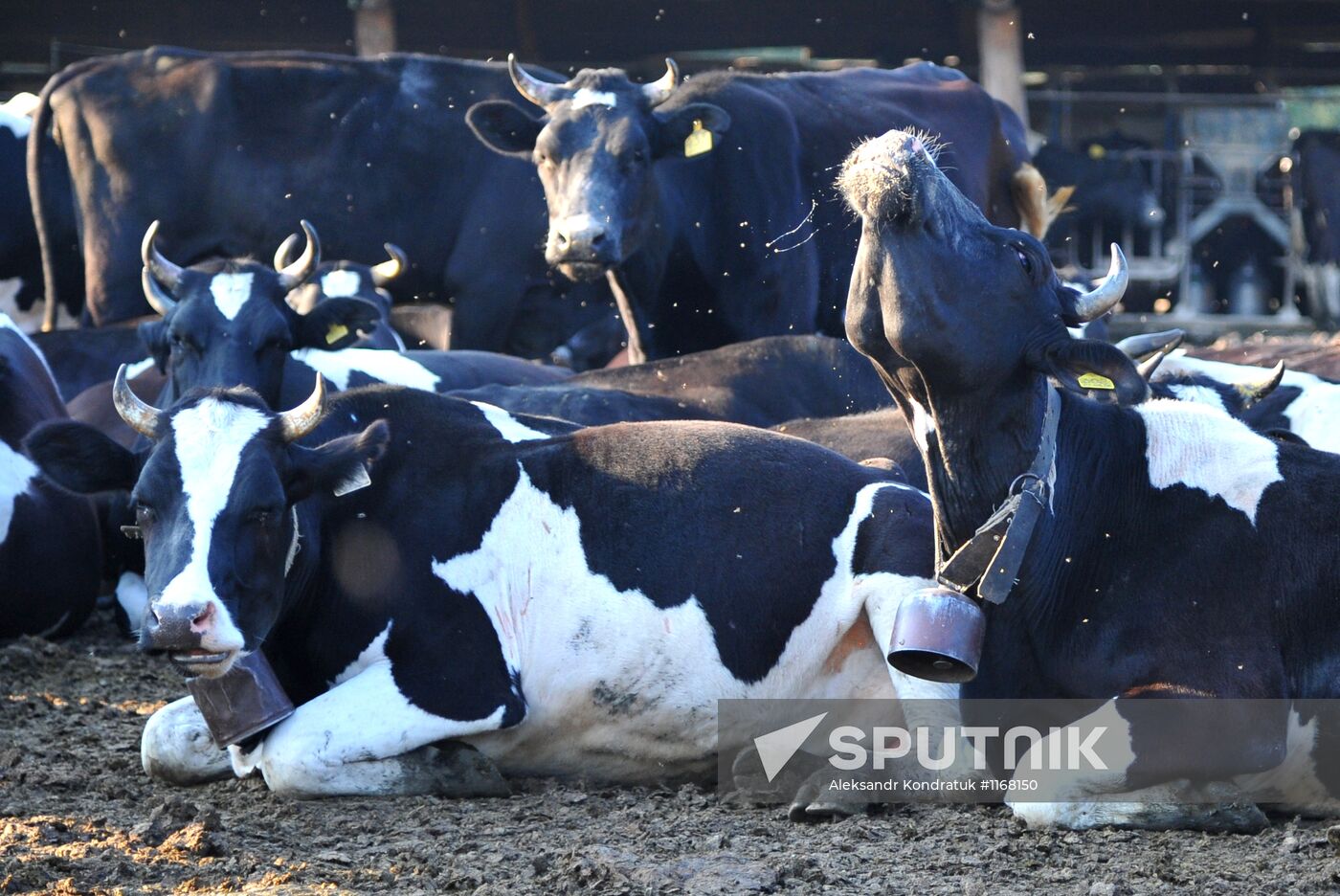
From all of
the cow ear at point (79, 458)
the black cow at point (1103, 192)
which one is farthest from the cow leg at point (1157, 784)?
the black cow at point (1103, 192)

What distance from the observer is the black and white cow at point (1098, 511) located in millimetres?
4781

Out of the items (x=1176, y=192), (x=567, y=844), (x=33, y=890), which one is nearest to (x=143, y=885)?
(x=33, y=890)

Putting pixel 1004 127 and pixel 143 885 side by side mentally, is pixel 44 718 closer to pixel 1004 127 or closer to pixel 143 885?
pixel 143 885

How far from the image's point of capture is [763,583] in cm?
548

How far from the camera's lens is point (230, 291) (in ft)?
26.2

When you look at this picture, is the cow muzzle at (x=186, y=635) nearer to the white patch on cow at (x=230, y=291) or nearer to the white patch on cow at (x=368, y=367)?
the white patch on cow at (x=230, y=291)

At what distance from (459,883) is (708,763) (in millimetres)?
1286

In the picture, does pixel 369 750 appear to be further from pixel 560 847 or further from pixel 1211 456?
pixel 1211 456

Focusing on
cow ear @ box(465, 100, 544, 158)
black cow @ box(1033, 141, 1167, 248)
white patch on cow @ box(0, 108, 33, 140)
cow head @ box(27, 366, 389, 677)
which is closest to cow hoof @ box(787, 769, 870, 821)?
cow head @ box(27, 366, 389, 677)

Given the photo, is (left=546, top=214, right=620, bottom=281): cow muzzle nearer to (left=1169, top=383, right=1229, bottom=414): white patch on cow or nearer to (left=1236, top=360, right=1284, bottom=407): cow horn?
(left=1169, top=383, right=1229, bottom=414): white patch on cow

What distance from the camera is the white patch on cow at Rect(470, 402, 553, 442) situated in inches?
237

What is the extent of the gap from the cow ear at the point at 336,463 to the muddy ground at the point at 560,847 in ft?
2.92

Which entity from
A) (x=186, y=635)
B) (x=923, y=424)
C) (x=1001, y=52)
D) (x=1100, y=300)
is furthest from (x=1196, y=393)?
(x=1001, y=52)

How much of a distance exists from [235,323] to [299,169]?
360 centimetres
